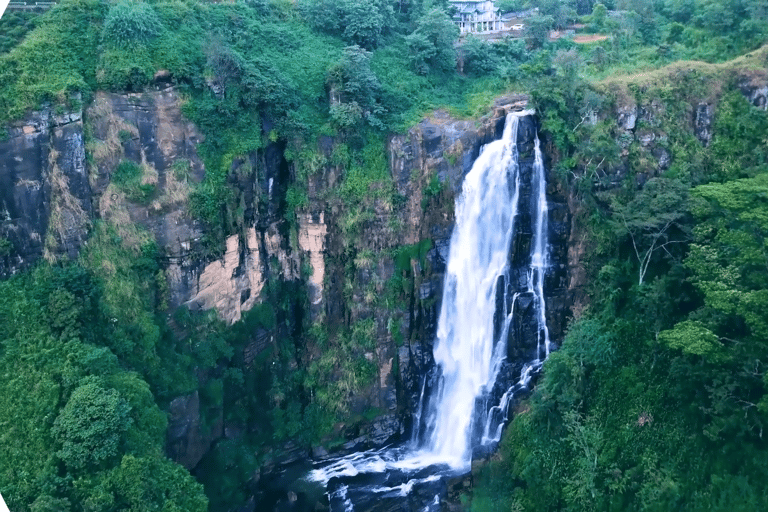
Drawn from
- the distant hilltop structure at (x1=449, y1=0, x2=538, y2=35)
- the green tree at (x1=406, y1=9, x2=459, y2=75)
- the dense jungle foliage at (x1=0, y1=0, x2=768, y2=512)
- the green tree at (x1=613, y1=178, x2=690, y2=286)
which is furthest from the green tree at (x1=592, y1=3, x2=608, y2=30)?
the green tree at (x1=613, y1=178, x2=690, y2=286)

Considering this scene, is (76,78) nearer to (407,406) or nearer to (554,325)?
(407,406)

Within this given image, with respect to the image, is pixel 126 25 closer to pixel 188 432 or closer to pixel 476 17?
pixel 188 432

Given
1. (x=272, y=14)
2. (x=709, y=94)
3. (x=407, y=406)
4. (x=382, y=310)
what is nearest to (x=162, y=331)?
(x=382, y=310)

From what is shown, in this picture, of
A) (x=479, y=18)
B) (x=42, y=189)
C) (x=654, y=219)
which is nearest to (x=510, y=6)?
(x=479, y=18)

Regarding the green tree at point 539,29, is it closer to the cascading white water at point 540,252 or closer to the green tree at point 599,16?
the green tree at point 599,16

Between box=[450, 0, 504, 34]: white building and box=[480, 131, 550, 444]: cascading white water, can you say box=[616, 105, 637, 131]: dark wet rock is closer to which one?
box=[480, 131, 550, 444]: cascading white water

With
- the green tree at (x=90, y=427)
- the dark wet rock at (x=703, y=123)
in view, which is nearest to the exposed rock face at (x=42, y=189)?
the green tree at (x=90, y=427)
